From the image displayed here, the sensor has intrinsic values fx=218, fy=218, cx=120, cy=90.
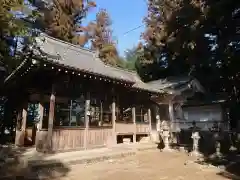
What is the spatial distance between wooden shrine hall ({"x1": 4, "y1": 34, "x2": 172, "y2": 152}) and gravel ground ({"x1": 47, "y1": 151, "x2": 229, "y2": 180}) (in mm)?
2178

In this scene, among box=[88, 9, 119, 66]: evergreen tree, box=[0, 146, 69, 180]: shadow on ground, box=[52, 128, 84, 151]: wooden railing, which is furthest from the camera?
box=[88, 9, 119, 66]: evergreen tree

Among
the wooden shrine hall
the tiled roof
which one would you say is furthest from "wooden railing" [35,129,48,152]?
the tiled roof

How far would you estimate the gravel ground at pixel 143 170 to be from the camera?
7.23 m

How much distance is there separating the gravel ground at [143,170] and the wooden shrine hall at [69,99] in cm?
218

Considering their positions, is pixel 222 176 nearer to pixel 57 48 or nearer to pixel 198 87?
pixel 57 48

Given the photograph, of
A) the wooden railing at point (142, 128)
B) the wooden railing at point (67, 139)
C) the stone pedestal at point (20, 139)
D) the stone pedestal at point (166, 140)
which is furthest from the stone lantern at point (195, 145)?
the stone pedestal at point (20, 139)

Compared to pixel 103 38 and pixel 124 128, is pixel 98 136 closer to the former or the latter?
pixel 124 128

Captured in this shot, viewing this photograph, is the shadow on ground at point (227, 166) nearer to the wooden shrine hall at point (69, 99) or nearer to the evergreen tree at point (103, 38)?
the wooden shrine hall at point (69, 99)

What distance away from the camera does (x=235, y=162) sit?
9.52 meters

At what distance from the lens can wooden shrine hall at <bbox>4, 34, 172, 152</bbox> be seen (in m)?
9.86

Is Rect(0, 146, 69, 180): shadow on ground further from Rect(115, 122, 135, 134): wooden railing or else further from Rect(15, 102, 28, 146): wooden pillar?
Rect(115, 122, 135, 134): wooden railing

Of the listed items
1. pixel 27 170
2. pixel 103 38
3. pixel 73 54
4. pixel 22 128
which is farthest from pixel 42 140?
pixel 103 38

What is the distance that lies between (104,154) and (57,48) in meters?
7.52

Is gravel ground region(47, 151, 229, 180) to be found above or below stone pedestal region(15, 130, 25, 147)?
below
